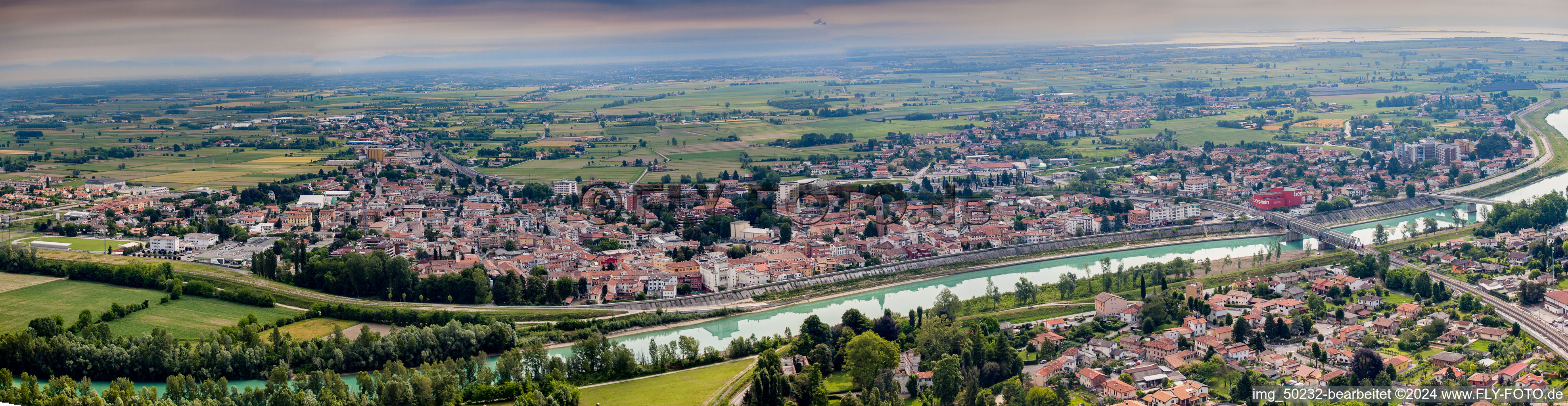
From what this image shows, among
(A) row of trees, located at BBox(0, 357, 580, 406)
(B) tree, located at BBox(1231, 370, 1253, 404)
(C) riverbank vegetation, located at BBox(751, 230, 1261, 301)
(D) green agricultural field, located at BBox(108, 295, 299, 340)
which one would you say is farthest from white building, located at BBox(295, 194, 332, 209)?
(B) tree, located at BBox(1231, 370, 1253, 404)

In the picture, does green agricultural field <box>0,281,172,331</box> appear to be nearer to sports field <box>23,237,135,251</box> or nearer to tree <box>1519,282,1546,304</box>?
sports field <box>23,237,135,251</box>

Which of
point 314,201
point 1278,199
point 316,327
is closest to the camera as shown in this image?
point 316,327

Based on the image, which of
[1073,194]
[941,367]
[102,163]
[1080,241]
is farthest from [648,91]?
[941,367]

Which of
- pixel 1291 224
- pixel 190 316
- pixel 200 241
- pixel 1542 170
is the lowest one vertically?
pixel 1542 170

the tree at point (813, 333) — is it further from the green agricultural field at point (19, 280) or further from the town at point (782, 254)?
the green agricultural field at point (19, 280)

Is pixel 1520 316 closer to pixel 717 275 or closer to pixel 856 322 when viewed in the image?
pixel 856 322

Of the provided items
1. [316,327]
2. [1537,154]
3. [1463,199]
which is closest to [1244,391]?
[316,327]
